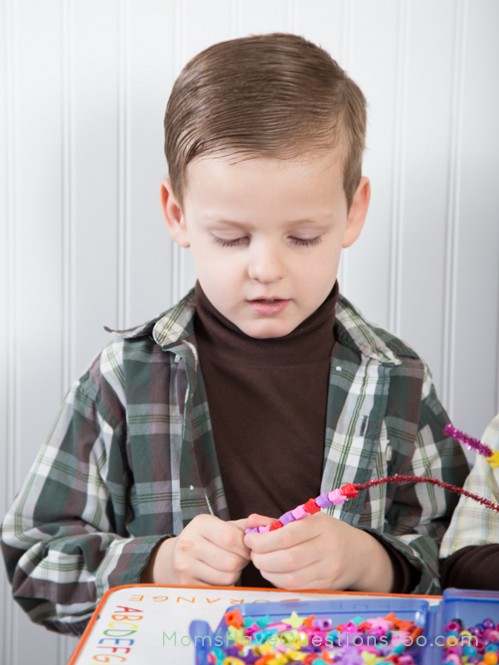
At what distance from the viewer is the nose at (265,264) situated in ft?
3.04

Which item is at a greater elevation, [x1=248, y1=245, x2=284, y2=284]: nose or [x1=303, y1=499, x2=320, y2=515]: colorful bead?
[x1=248, y1=245, x2=284, y2=284]: nose

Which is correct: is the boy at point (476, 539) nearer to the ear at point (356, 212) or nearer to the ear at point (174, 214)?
the ear at point (356, 212)

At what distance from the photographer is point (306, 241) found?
0.97 meters

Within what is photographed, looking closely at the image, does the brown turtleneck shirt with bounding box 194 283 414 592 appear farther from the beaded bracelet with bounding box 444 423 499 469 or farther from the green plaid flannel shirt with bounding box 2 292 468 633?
the beaded bracelet with bounding box 444 423 499 469

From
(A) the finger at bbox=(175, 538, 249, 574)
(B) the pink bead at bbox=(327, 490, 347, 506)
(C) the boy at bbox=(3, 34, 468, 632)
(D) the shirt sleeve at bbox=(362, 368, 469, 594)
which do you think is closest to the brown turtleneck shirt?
(C) the boy at bbox=(3, 34, 468, 632)

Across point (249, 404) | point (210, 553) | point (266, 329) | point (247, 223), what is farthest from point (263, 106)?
point (210, 553)

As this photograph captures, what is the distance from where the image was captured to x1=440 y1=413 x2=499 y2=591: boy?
0.98 meters

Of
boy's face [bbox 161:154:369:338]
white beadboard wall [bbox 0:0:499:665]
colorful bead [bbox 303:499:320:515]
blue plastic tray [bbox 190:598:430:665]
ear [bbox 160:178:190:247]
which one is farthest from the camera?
white beadboard wall [bbox 0:0:499:665]

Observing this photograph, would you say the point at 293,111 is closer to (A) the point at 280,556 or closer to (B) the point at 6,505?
(A) the point at 280,556

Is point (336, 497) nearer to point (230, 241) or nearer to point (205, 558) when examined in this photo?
point (205, 558)

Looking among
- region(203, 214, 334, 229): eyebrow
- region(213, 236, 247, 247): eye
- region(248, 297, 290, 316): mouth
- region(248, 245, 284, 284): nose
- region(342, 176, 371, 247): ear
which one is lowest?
region(248, 297, 290, 316): mouth

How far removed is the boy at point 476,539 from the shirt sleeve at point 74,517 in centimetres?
35

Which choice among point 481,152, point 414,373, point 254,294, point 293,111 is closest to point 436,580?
point 414,373

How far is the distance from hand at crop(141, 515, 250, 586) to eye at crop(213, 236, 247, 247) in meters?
0.30
